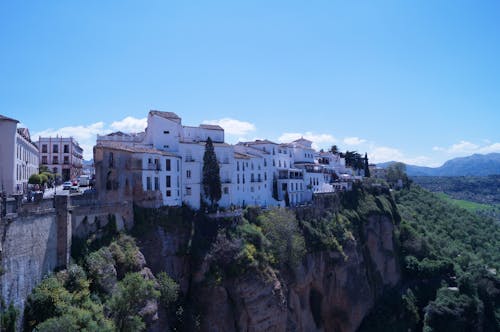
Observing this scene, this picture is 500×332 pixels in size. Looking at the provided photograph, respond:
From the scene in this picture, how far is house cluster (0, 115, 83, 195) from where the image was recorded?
33656mm

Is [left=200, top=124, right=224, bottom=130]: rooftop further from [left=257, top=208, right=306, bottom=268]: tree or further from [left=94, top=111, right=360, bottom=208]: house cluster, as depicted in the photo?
[left=257, top=208, right=306, bottom=268]: tree

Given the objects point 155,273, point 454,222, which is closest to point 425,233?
point 454,222

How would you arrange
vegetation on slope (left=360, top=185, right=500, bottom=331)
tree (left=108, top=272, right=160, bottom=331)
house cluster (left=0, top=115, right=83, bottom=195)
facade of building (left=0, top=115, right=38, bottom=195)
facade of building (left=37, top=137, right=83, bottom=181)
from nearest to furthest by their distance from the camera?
tree (left=108, top=272, right=160, bottom=331) → facade of building (left=0, top=115, right=38, bottom=195) → house cluster (left=0, top=115, right=83, bottom=195) → facade of building (left=37, top=137, right=83, bottom=181) → vegetation on slope (left=360, top=185, right=500, bottom=331)

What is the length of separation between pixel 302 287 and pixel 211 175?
15.6 m

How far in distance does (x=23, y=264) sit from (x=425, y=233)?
71041 millimetres

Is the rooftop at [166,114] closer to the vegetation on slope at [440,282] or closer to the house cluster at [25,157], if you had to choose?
the house cluster at [25,157]

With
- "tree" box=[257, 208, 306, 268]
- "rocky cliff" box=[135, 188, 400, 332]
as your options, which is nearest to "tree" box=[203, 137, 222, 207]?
"tree" box=[257, 208, 306, 268]

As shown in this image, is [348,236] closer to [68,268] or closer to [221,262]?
[221,262]

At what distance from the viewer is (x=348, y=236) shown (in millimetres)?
56188

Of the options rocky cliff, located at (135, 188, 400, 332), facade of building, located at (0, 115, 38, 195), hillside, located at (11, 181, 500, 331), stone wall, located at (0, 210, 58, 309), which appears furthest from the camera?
rocky cliff, located at (135, 188, 400, 332)

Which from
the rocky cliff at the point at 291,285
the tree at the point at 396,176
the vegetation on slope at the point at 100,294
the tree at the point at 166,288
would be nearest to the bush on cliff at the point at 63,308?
the vegetation on slope at the point at 100,294

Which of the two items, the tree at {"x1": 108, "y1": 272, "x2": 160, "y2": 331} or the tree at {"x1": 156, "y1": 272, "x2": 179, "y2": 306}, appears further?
the tree at {"x1": 156, "y1": 272, "x2": 179, "y2": 306}

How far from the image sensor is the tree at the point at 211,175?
144 ft

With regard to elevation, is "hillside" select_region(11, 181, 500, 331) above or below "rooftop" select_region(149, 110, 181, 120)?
below
